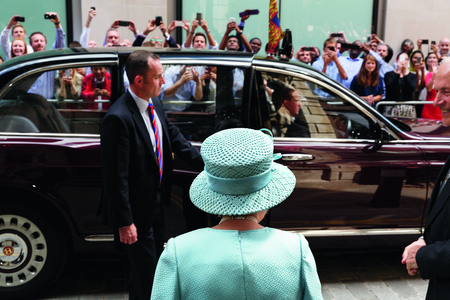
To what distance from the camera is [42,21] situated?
10219 mm

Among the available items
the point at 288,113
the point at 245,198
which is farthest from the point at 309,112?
the point at 245,198

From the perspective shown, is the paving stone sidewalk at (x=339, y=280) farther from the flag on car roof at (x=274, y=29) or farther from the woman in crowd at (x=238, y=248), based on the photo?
the woman in crowd at (x=238, y=248)

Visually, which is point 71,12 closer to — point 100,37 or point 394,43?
point 100,37

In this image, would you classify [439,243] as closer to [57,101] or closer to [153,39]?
[57,101]

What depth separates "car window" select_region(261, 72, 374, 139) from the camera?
3838 millimetres

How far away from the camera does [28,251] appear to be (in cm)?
357

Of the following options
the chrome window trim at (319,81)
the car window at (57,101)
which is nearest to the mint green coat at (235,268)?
the car window at (57,101)

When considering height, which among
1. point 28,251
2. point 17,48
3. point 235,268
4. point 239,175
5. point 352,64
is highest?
point 17,48

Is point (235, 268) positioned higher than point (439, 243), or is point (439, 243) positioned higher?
point (235, 268)

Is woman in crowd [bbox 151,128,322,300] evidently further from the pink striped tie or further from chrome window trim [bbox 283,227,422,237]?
chrome window trim [bbox 283,227,422,237]

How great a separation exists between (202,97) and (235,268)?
2.60 metres

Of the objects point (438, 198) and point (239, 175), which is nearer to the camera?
point (239, 175)

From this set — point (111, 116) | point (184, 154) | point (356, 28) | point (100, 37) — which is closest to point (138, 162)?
point (111, 116)

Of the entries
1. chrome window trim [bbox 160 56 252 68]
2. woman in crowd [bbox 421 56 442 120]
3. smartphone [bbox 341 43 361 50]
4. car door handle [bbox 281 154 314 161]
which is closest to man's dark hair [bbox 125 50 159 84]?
chrome window trim [bbox 160 56 252 68]
